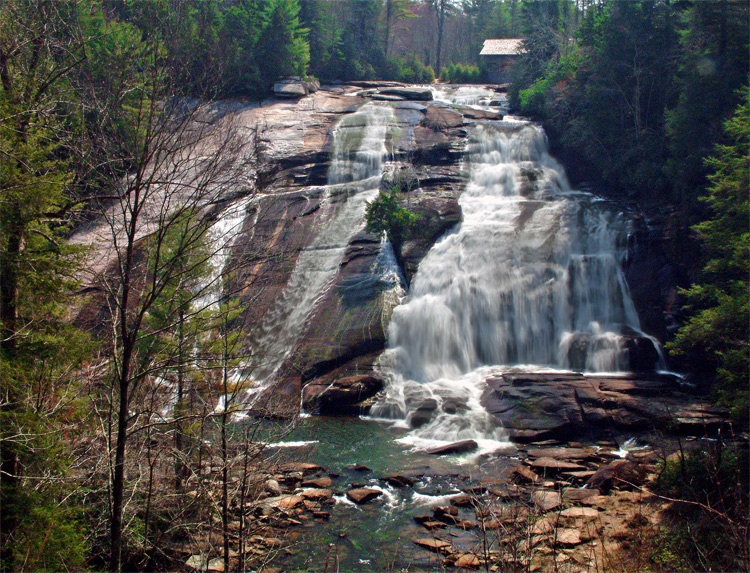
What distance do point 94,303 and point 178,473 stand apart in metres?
11.6

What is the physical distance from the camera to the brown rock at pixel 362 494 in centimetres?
984

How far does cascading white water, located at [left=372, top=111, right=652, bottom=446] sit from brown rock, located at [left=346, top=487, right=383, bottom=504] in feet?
11.2

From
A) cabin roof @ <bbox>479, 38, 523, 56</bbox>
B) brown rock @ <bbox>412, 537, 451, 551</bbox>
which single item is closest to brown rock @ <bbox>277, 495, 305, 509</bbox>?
brown rock @ <bbox>412, 537, 451, 551</bbox>

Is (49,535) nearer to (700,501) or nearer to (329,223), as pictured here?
(700,501)

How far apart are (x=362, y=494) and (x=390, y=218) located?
11976 millimetres

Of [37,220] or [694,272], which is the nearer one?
[37,220]

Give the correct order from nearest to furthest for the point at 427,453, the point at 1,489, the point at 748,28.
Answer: the point at 1,489
the point at 427,453
the point at 748,28

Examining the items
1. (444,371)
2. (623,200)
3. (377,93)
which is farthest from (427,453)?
(377,93)

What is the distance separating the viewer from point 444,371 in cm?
1652

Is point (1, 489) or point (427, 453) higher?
point (1, 489)

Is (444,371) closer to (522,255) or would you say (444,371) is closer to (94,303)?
(522,255)

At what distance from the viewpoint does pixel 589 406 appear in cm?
1345

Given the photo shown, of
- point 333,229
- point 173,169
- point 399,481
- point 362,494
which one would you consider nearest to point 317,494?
point 362,494

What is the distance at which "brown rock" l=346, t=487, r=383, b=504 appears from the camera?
9844mm
